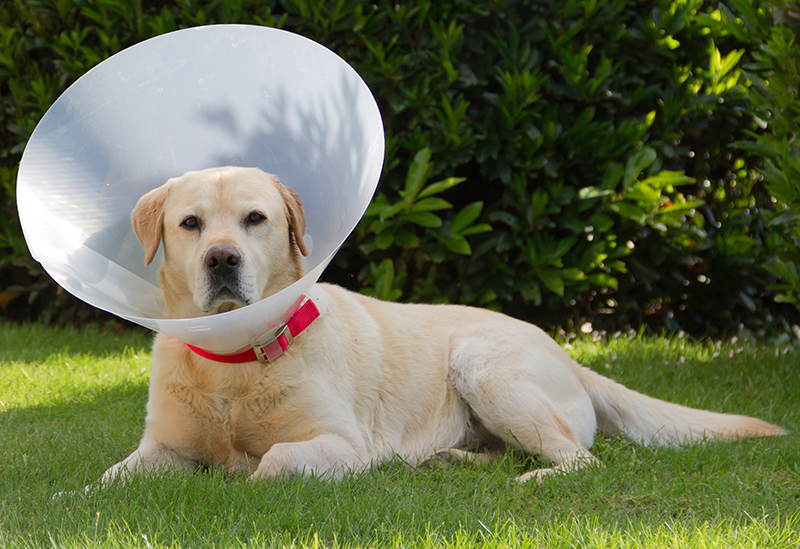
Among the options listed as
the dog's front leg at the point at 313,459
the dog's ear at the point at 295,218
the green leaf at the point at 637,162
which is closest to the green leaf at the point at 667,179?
the green leaf at the point at 637,162

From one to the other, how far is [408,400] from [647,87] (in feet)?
10.5

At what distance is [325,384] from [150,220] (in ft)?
2.97

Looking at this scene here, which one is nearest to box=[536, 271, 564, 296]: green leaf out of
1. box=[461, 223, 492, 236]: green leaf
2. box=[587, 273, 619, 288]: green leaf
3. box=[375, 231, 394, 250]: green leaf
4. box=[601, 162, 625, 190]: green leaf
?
box=[587, 273, 619, 288]: green leaf

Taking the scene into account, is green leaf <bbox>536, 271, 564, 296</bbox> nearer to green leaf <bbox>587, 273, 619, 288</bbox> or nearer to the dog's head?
green leaf <bbox>587, 273, 619, 288</bbox>

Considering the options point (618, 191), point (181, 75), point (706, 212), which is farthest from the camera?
point (706, 212)

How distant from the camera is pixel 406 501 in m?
2.31

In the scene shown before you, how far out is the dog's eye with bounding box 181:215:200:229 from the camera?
2.66 metres

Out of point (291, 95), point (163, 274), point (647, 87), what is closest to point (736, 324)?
point (647, 87)

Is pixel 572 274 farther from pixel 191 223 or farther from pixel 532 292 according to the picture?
pixel 191 223

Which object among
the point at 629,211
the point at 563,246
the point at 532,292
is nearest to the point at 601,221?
the point at 629,211

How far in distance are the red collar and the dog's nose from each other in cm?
33

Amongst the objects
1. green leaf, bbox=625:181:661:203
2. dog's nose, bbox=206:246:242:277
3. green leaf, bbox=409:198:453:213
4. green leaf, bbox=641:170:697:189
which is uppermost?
dog's nose, bbox=206:246:242:277

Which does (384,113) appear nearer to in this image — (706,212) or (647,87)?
(647,87)

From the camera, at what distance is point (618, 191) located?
16.1 ft
